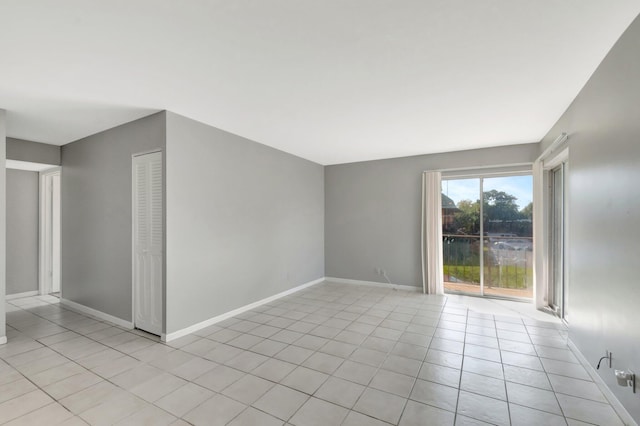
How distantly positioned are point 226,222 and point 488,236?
14.3ft

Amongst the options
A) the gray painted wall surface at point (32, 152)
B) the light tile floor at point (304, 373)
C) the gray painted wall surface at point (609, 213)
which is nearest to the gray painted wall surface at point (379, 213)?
the light tile floor at point (304, 373)

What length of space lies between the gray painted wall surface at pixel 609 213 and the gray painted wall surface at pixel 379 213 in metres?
2.43

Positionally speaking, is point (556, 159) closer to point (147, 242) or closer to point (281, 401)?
point (281, 401)

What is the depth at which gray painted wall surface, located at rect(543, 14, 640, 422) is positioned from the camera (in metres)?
1.75

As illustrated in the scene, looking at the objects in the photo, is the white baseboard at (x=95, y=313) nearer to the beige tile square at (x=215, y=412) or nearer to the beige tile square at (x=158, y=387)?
the beige tile square at (x=158, y=387)

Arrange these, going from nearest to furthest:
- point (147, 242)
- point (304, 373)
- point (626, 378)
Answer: point (626, 378) < point (304, 373) < point (147, 242)

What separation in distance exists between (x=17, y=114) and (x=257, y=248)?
3.18m

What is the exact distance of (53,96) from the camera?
2.76m

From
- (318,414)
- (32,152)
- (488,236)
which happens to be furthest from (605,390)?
(32,152)

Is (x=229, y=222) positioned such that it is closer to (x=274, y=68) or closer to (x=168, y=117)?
(x=168, y=117)

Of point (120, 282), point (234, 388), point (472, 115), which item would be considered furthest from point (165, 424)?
point (472, 115)

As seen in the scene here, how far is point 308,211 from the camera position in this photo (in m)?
5.88

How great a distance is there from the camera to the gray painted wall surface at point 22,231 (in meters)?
4.80

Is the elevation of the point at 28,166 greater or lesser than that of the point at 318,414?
greater
